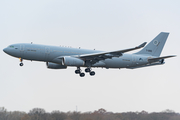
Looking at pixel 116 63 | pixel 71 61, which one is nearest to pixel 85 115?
pixel 71 61

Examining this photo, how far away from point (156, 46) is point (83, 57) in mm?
16309

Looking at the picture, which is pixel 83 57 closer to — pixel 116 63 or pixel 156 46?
pixel 116 63

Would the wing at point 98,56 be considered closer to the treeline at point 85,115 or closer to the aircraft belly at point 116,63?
the aircraft belly at point 116,63

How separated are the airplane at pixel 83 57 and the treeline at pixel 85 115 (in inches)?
305

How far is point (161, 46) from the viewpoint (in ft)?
213

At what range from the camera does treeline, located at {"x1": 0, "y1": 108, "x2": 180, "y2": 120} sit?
5406 centimetres

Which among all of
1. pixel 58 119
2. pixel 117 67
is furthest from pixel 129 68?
pixel 58 119

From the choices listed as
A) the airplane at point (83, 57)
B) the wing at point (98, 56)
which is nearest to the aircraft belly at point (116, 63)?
the airplane at point (83, 57)

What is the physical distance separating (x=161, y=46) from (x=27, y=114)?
27.8m

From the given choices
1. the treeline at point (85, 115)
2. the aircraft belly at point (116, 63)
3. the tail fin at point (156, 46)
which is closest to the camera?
the treeline at point (85, 115)

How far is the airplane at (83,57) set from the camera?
54.3 m

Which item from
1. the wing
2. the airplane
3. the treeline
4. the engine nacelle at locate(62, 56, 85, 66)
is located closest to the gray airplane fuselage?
the airplane

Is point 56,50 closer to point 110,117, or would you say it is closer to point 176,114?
point 110,117

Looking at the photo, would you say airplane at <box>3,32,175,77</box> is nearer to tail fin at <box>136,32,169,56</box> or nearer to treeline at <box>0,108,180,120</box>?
tail fin at <box>136,32,169,56</box>
